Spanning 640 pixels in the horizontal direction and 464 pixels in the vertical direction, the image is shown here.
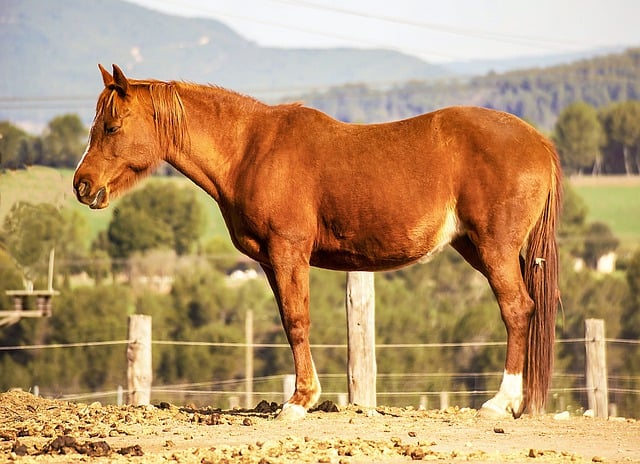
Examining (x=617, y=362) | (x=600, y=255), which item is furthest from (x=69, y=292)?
(x=600, y=255)

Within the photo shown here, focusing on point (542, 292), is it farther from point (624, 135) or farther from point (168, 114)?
point (624, 135)

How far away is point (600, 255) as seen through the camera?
76375mm

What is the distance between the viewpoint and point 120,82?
798 centimetres

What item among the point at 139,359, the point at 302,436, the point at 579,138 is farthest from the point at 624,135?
the point at 302,436

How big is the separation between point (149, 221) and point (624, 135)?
50.2 meters

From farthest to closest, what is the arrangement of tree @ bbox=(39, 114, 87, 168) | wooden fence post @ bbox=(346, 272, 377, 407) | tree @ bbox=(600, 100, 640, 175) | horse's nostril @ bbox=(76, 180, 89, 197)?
tree @ bbox=(600, 100, 640, 175) → tree @ bbox=(39, 114, 87, 168) → wooden fence post @ bbox=(346, 272, 377, 407) → horse's nostril @ bbox=(76, 180, 89, 197)

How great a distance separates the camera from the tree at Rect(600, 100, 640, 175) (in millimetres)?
99225

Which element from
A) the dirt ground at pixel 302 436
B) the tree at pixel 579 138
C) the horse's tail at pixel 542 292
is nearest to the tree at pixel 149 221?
the tree at pixel 579 138

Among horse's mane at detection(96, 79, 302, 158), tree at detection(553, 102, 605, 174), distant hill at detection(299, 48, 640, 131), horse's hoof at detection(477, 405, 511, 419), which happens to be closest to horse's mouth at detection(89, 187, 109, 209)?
horse's mane at detection(96, 79, 302, 158)

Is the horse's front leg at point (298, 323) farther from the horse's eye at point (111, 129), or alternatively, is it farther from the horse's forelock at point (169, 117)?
the horse's eye at point (111, 129)

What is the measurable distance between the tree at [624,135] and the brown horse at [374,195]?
92.3 meters

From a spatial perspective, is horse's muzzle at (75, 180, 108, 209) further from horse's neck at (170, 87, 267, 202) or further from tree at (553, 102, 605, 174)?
tree at (553, 102, 605, 174)

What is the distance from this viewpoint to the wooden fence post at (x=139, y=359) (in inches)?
431

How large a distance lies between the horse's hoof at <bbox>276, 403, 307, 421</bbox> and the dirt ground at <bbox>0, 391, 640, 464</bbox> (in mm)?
60
